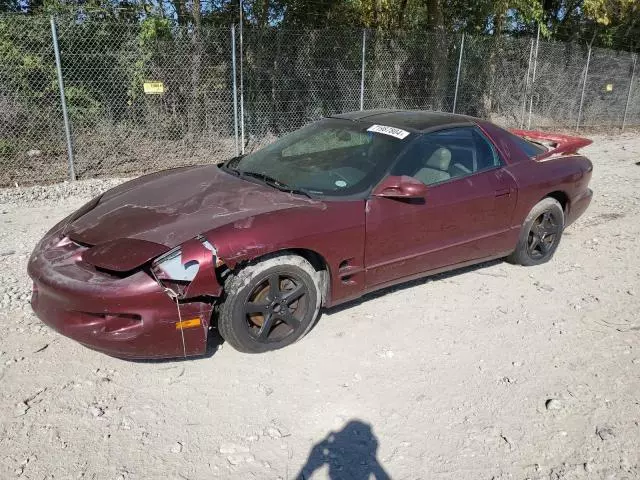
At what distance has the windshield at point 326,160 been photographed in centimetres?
382

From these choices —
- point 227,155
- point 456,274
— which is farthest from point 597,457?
point 227,155

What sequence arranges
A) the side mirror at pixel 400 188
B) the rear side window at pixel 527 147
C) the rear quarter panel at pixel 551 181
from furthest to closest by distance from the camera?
the rear side window at pixel 527 147 < the rear quarter panel at pixel 551 181 < the side mirror at pixel 400 188

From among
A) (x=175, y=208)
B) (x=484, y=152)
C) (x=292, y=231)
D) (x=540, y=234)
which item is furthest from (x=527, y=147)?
(x=175, y=208)

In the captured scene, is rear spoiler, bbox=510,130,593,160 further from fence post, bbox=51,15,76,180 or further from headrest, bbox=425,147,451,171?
fence post, bbox=51,15,76,180

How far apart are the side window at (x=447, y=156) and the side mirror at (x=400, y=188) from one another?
0.16 m

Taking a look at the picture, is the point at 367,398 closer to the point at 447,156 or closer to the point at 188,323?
the point at 188,323

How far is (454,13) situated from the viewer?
14.6m

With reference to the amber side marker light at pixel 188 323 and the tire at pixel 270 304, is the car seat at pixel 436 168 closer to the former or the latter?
the tire at pixel 270 304

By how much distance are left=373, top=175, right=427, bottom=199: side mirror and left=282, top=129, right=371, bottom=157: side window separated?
55cm

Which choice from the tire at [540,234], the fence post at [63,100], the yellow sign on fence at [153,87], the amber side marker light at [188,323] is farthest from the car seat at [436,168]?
the yellow sign on fence at [153,87]

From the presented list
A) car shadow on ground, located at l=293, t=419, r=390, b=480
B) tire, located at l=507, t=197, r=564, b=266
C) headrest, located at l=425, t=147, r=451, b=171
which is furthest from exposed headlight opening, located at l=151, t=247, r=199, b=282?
tire, located at l=507, t=197, r=564, b=266

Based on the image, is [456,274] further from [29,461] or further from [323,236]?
[29,461]

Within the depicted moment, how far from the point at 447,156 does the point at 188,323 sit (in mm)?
2415

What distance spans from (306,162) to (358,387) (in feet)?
6.13
